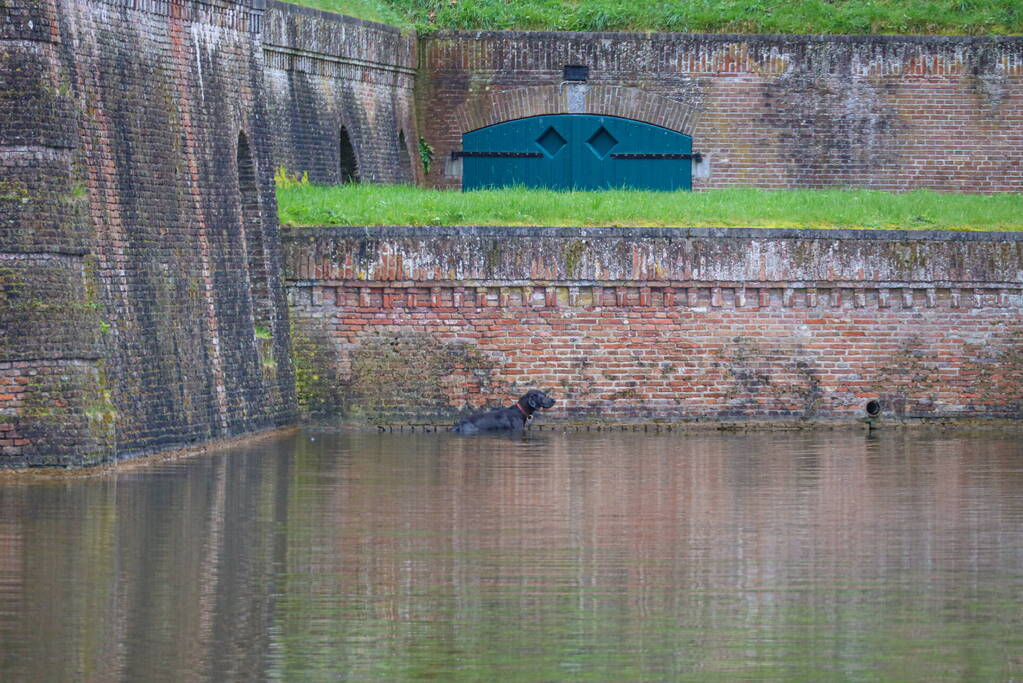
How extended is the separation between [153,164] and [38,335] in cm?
292

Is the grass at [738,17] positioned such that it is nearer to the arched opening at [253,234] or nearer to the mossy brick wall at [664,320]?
the mossy brick wall at [664,320]

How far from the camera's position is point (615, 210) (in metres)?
24.5

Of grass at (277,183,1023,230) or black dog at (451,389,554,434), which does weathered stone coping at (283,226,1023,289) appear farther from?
black dog at (451,389,554,434)

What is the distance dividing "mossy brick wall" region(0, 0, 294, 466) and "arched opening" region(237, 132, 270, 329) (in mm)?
21

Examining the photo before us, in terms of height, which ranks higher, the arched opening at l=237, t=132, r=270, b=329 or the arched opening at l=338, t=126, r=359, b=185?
the arched opening at l=338, t=126, r=359, b=185

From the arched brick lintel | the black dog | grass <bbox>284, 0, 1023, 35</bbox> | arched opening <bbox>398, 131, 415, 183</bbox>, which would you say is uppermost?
grass <bbox>284, 0, 1023, 35</bbox>

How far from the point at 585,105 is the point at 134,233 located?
41.7 ft

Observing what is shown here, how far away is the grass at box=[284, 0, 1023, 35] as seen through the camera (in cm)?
3150

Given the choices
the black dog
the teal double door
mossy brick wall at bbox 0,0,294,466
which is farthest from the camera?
the teal double door

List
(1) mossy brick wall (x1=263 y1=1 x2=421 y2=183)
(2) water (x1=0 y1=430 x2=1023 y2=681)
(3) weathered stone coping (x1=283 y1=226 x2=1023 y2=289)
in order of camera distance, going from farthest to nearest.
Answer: (1) mossy brick wall (x1=263 y1=1 x2=421 y2=183)
(3) weathered stone coping (x1=283 y1=226 x2=1023 y2=289)
(2) water (x1=0 y1=430 x2=1023 y2=681)

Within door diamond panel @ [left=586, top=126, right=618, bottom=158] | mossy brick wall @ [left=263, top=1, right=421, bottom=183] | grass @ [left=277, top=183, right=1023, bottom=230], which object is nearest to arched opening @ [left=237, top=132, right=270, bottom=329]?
grass @ [left=277, top=183, right=1023, bottom=230]

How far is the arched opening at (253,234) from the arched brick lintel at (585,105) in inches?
348

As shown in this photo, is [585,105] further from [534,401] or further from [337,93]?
[534,401]

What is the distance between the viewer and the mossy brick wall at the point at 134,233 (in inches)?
710
